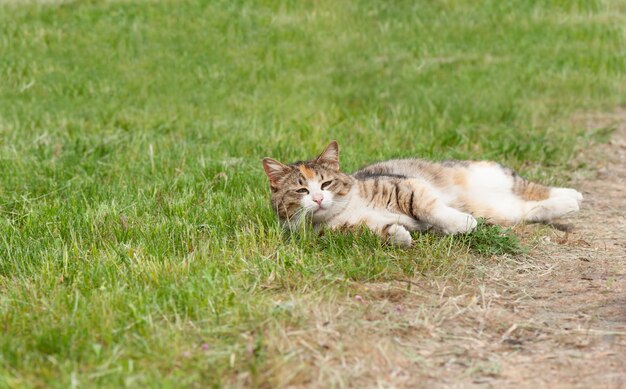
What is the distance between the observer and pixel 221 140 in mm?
8188

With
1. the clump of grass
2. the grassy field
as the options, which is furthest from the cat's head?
the clump of grass

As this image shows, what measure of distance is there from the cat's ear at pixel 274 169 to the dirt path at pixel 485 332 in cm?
128

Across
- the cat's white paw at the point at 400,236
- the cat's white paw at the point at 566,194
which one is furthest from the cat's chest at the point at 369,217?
the cat's white paw at the point at 566,194

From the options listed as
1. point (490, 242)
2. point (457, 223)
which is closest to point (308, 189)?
point (457, 223)

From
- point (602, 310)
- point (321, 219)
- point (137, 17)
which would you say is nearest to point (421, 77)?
point (137, 17)

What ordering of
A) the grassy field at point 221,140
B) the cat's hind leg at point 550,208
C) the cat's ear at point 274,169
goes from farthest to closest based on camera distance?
the cat's hind leg at point 550,208 → the cat's ear at point 274,169 → the grassy field at point 221,140

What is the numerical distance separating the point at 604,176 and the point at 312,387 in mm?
5283

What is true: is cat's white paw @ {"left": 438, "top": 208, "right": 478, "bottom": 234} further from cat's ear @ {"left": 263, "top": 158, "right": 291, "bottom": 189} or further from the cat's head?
cat's ear @ {"left": 263, "top": 158, "right": 291, "bottom": 189}

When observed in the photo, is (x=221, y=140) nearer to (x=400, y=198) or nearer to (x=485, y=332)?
(x=400, y=198)

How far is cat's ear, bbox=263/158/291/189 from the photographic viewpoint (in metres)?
5.30

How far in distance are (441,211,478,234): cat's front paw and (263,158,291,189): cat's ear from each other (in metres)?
1.10

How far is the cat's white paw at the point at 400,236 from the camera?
16.0 ft

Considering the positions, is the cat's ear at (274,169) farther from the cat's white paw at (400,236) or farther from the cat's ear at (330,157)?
the cat's white paw at (400,236)

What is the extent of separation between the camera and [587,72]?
10922 mm
